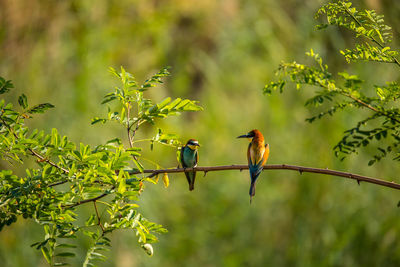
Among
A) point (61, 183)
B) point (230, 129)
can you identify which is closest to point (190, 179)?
point (61, 183)

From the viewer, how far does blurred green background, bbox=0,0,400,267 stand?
4.48 m

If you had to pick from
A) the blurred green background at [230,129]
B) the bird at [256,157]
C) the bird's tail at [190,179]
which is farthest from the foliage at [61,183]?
the blurred green background at [230,129]

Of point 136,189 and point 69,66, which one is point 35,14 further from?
point 136,189

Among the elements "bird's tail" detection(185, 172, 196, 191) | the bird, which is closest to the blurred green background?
the bird

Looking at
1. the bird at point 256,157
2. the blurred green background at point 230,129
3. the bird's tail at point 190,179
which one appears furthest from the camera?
the blurred green background at point 230,129

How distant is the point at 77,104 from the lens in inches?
204

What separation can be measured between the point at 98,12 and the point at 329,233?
3866 mm

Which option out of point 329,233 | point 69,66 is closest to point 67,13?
point 69,66

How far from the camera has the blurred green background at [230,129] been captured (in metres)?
4.48

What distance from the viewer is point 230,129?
6605mm

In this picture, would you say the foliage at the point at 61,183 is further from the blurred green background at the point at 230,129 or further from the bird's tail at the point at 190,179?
the blurred green background at the point at 230,129

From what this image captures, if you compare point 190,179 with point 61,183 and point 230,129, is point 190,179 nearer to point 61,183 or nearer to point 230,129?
point 61,183

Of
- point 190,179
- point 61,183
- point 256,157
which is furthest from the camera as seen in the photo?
point 190,179

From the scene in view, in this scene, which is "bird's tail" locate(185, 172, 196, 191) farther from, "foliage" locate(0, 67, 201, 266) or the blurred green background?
the blurred green background
